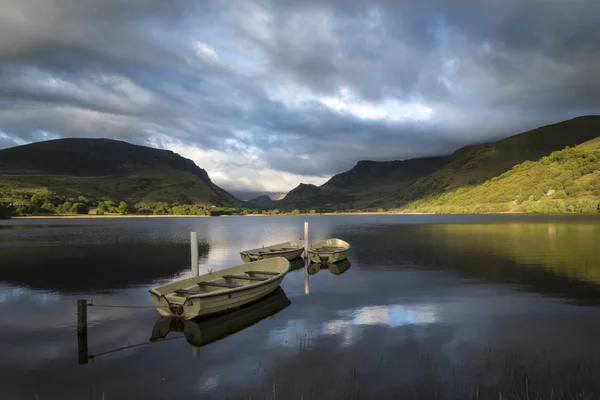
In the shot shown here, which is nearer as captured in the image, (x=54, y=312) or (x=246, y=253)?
(x=54, y=312)

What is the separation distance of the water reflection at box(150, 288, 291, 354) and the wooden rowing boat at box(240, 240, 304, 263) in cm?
1683

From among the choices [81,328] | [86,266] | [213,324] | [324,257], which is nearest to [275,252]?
[324,257]

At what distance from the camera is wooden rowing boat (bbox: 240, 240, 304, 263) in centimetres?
4020

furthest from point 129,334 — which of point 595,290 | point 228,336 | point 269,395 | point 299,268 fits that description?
point 595,290

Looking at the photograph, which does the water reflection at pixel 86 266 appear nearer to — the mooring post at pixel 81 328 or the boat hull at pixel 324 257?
the mooring post at pixel 81 328

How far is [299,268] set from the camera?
41188 millimetres

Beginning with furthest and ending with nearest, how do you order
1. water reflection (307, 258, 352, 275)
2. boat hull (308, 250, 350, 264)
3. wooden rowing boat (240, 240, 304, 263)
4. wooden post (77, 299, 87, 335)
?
1. boat hull (308, 250, 350, 264)
2. wooden rowing boat (240, 240, 304, 263)
3. water reflection (307, 258, 352, 275)
4. wooden post (77, 299, 87, 335)

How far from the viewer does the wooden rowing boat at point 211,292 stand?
63.2 ft

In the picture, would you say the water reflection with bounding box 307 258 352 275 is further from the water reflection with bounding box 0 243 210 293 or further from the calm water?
the water reflection with bounding box 0 243 210 293

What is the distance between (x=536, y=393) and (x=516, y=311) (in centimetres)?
1116

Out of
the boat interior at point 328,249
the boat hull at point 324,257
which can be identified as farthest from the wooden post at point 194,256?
the boat interior at point 328,249

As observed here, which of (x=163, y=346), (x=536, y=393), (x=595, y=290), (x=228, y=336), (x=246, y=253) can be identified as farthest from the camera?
(x=246, y=253)

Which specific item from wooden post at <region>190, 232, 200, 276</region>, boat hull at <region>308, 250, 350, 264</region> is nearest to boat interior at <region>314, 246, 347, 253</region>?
boat hull at <region>308, 250, 350, 264</region>

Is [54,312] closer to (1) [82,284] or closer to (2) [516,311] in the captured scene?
(1) [82,284]
